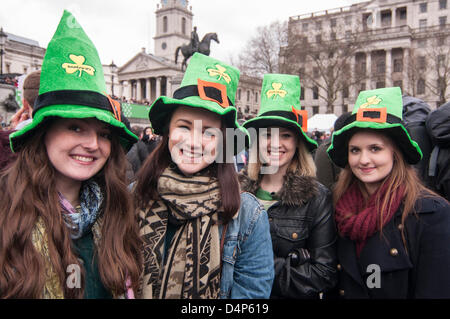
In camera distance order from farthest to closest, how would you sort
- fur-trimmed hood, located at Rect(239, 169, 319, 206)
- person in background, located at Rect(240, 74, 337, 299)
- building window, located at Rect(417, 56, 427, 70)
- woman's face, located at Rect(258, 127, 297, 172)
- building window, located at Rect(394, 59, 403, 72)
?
building window, located at Rect(394, 59, 403, 72) → building window, located at Rect(417, 56, 427, 70) → woman's face, located at Rect(258, 127, 297, 172) → fur-trimmed hood, located at Rect(239, 169, 319, 206) → person in background, located at Rect(240, 74, 337, 299)

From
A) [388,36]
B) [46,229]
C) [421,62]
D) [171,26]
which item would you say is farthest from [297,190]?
[171,26]

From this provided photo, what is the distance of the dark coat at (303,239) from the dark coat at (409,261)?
0.17 m

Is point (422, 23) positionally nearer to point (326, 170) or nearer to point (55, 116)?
point (326, 170)

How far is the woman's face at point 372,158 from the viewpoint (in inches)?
96.2

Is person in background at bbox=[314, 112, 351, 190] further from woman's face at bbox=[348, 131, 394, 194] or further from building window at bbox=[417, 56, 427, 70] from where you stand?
building window at bbox=[417, 56, 427, 70]

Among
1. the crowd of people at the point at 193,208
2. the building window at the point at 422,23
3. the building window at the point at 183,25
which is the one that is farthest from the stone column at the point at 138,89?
the crowd of people at the point at 193,208

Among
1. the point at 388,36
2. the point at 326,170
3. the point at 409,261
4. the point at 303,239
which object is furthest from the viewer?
the point at 388,36

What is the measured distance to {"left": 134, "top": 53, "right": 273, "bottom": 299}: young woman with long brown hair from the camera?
1881mm

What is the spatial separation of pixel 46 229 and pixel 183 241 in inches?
27.5

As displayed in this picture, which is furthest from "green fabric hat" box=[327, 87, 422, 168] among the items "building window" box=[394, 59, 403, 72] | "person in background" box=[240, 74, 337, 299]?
"building window" box=[394, 59, 403, 72]

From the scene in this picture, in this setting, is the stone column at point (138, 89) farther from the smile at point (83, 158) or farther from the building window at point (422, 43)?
the smile at point (83, 158)

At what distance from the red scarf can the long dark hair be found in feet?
2.99

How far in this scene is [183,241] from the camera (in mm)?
1928
